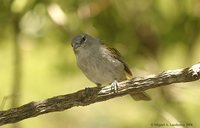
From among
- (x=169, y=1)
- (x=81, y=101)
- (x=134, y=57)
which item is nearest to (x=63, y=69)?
(x=134, y=57)

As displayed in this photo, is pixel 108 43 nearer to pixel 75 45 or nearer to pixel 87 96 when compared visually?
pixel 75 45

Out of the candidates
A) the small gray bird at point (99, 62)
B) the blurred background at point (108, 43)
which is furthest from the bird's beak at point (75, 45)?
the blurred background at point (108, 43)

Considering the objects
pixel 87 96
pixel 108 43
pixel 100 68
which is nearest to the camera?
pixel 87 96

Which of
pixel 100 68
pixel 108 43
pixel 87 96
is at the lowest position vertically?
pixel 87 96

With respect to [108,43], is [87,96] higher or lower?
lower

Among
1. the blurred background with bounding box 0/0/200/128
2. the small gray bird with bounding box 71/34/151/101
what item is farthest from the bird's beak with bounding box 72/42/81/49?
the blurred background with bounding box 0/0/200/128

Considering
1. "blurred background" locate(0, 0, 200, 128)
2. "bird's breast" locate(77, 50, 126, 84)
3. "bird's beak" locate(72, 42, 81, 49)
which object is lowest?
"bird's breast" locate(77, 50, 126, 84)

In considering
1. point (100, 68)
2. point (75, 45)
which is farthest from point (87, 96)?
point (75, 45)

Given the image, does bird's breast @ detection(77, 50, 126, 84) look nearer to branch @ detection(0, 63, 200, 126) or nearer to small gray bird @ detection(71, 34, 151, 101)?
small gray bird @ detection(71, 34, 151, 101)
